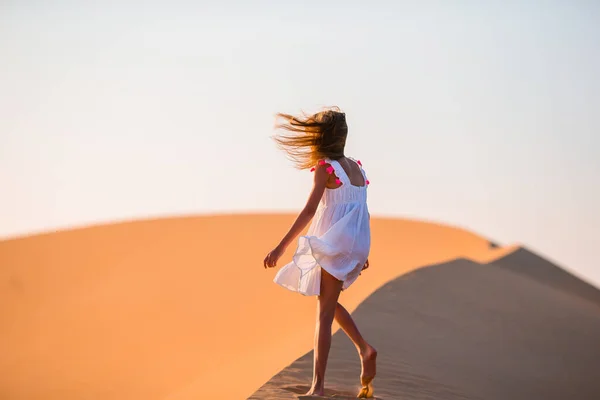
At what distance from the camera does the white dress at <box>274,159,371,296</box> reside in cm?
715

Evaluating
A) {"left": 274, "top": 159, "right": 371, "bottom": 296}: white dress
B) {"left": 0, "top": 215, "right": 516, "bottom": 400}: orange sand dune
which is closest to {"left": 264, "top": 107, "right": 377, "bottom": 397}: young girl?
{"left": 274, "top": 159, "right": 371, "bottom": 296}: white dress

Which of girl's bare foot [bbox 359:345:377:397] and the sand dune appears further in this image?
the sand dune

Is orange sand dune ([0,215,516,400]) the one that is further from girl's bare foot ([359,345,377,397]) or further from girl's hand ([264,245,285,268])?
girl's hand ([264,245,285,268])

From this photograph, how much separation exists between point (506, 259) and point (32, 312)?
7956 mm

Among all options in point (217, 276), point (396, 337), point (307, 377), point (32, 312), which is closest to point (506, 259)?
point (217, 276)

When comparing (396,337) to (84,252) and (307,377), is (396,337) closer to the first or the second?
(307,377)

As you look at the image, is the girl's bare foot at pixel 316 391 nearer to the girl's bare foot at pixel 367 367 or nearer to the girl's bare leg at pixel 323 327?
the girl's bare leg at pixel 323 327

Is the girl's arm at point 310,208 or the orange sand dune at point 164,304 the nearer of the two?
the girl's arm at point 310,208

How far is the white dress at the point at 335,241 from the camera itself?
7148 mm

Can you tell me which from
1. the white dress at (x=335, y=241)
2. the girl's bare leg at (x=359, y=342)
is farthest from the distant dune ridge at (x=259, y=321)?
the white dress at (x=335, y=241)

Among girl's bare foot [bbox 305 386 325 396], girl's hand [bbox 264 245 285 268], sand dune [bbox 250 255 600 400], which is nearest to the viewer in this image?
girl's hand [bbox 264 245 285 268]

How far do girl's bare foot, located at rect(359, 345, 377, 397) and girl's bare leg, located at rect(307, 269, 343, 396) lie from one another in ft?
1.30

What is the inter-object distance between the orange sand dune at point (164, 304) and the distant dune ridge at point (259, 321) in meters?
0.04

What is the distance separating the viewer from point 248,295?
51.3ft
